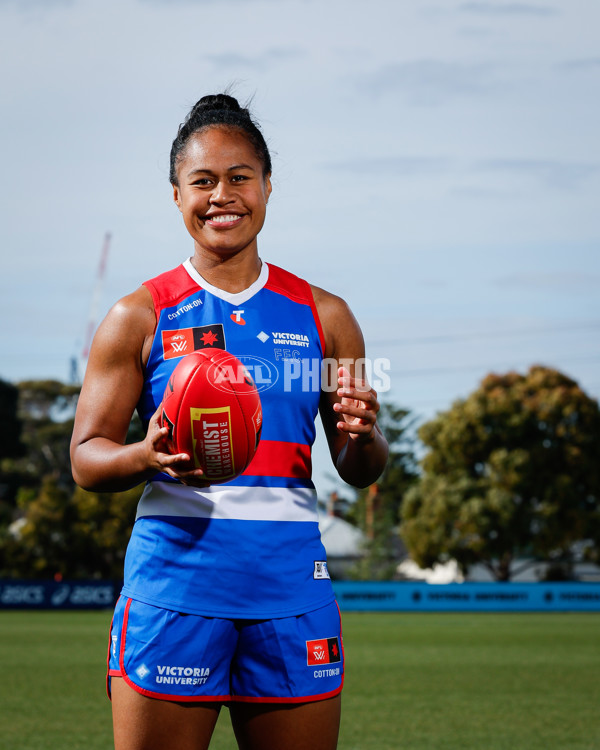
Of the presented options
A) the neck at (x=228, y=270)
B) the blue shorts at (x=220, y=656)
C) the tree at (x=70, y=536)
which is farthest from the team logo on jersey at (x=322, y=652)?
the tree at (x=70, y=536)

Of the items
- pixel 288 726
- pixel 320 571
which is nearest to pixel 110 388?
pixel 320 571

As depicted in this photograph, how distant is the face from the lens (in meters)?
3.28

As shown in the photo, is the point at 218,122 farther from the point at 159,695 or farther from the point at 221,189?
the point at 159,695

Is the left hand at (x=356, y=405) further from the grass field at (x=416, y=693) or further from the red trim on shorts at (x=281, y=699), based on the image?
the grass field at (x=416, y=693)

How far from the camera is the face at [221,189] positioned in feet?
10.8

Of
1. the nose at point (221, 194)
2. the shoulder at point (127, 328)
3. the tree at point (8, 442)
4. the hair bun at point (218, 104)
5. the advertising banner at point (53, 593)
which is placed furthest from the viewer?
the tree at point (8, 442)

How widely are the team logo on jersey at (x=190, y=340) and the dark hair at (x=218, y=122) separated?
0.54m

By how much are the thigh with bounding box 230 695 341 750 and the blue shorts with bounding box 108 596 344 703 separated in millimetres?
30

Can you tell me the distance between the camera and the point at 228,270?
3350mm

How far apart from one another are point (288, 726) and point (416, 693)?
9.78 meters

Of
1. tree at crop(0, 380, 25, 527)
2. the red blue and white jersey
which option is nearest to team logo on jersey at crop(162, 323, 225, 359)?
the red blue and white jersey

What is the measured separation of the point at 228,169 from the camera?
3.28 metres

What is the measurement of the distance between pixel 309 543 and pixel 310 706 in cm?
46

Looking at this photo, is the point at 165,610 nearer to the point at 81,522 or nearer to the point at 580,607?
the point at 580,607
